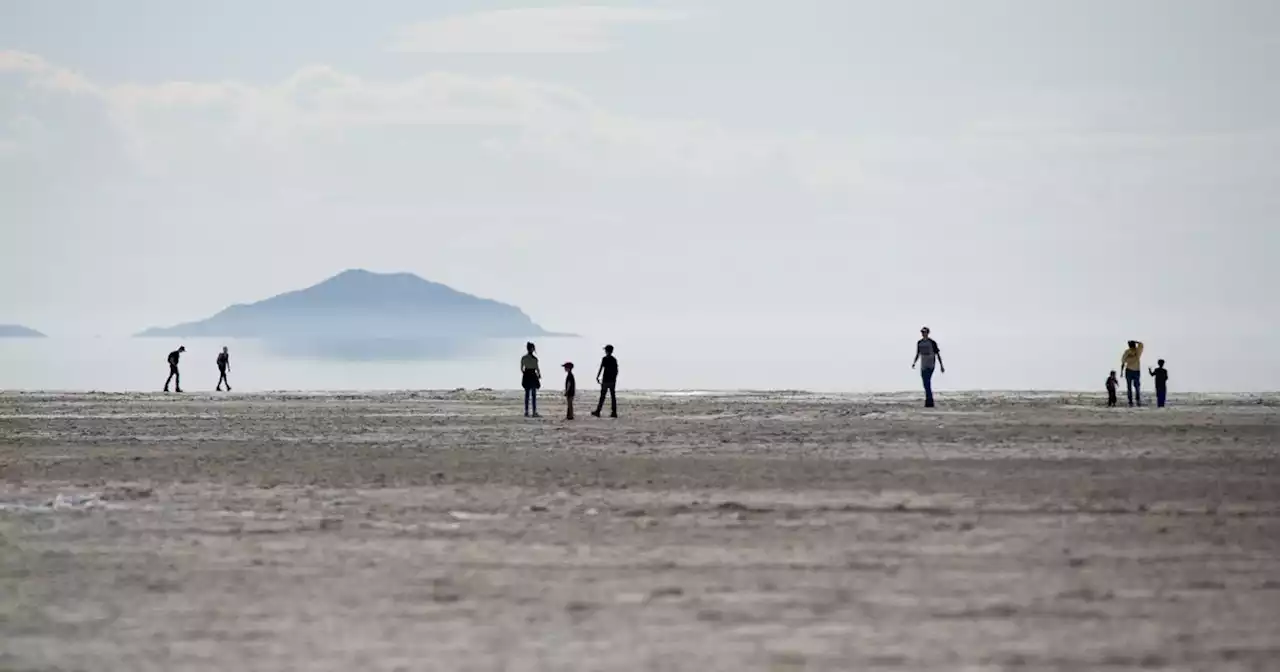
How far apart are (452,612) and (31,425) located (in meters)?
24.5

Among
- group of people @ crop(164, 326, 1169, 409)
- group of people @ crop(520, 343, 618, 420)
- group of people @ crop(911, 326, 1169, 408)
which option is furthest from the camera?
group of people @ crop(911, 326, 1169, 408)

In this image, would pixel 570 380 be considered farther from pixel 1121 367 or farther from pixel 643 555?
pixel 643 555

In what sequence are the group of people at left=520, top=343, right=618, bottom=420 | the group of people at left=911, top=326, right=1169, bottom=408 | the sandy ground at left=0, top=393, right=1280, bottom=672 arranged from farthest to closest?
the group of people at left=911, top=326, right=1169, bottom=408
the group of people at left=520, top=343, right=618, bottom=420
the sandy ground at left=0, top=393, right=1280, bottom=672

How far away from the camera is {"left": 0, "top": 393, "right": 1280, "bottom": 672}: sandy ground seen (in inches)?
386

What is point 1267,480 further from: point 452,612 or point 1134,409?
point 1134,409

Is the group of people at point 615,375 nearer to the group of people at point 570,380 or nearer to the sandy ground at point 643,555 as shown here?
the group of people at point 570,380

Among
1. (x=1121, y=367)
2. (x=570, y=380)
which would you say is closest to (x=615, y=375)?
(x=570, y=380)

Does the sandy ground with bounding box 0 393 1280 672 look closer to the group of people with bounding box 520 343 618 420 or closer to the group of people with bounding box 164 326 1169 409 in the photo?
the group of people with bounding box 520 343 618 420

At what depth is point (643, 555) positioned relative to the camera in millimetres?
13453

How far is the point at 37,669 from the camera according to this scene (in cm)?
931

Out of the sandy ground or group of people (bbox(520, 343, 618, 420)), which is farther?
group of people (bbox(520, 343, 618, 420))

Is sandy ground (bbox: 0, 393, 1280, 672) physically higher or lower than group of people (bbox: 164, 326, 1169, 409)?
lower

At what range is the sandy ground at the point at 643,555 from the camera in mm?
9805

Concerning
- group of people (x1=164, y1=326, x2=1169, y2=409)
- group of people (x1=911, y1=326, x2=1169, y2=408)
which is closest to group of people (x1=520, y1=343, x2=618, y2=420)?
group of people (x1=164, y1=326, x2=1169, y2=409)
